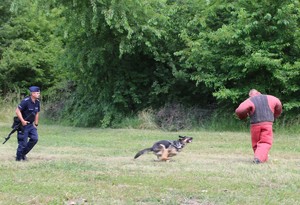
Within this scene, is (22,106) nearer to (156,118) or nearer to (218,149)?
(218,149)

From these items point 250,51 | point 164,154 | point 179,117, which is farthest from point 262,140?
point 179,117

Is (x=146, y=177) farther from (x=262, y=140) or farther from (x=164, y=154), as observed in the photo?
(x=262, y=140)

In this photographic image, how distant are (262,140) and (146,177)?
3534 mm

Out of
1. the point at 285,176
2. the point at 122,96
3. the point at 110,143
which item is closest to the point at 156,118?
the point at 122,96

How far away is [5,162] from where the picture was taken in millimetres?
11047

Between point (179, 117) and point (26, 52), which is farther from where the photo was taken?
point (26, 52)

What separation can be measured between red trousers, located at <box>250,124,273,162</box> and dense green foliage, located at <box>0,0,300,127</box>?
769 cm

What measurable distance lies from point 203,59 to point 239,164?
34.6ft

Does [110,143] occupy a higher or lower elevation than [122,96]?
lower

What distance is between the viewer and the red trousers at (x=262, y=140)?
36.4 ft

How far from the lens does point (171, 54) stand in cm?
2350

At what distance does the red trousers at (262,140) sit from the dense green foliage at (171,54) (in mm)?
7691

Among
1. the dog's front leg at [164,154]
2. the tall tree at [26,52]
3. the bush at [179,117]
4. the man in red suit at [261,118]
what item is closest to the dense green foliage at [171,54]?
the bush at [179,117]

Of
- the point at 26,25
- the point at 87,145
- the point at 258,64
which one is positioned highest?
the point at 26,25
